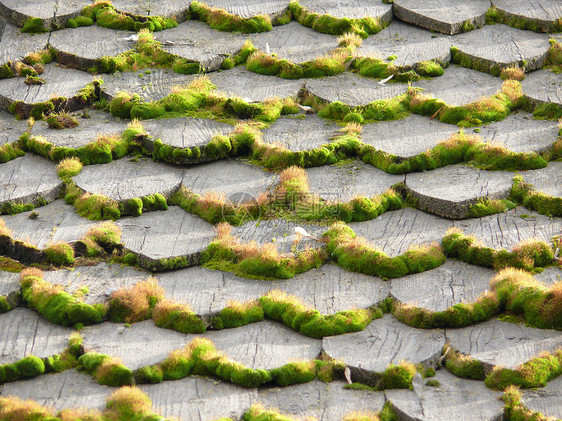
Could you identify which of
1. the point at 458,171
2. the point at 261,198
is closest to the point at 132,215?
the point at 261,198

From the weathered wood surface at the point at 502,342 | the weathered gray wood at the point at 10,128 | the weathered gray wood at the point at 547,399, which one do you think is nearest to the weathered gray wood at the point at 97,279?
the weathered gray wood at the point at 10,128

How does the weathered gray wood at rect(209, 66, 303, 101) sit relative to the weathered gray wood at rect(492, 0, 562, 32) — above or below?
below

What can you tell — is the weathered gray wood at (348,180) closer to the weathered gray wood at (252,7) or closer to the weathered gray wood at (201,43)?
the weathered gray wood at (201,43)

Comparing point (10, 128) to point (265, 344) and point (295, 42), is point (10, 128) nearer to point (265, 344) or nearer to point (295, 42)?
point (295, 42)

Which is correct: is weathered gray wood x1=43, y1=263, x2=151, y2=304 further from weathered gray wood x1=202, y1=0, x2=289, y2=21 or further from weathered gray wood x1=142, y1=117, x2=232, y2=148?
weathered gray wood x1=202, y1=0, x2=289, y2=21

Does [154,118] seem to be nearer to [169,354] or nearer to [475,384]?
[169,354]

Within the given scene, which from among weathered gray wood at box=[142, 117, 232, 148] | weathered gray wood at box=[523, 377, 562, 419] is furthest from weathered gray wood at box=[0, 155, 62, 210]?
weathered gray wood at box=[523, 377, 562, 419]
